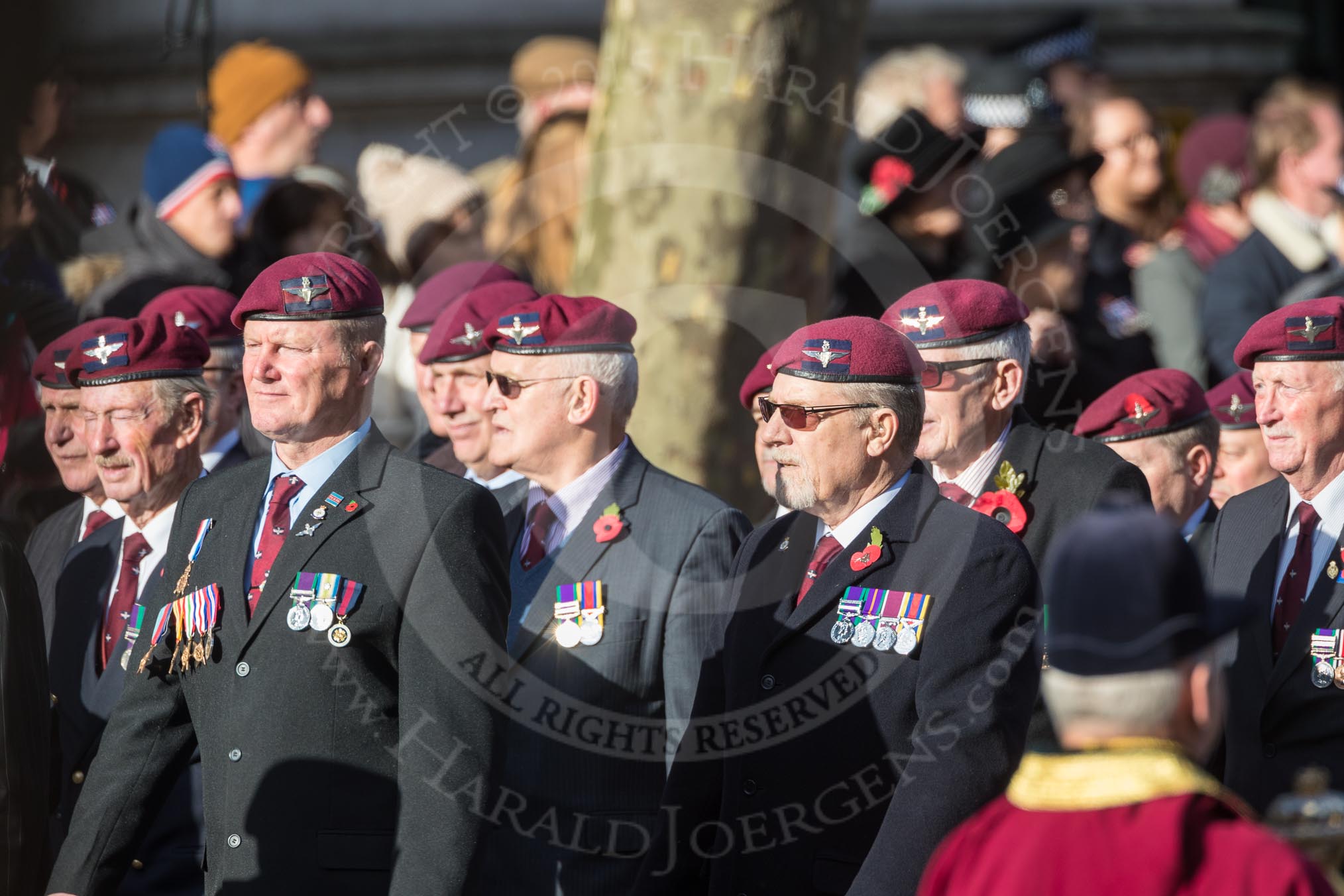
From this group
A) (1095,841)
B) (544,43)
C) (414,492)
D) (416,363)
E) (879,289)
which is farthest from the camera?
(544,43)

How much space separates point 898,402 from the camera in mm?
4793

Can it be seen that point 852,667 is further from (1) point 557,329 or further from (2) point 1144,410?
(2) point 1144,410

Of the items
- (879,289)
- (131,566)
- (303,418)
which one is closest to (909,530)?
(303,418)

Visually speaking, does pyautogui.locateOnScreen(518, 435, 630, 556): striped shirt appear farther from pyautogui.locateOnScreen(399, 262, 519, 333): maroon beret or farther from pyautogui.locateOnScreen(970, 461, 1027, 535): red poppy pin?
pyautogui.locateOnScreen(399, 262, 519, 333): maroon beret

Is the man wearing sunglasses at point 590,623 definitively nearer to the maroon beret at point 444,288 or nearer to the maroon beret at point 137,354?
the maroon beret at point 137,354

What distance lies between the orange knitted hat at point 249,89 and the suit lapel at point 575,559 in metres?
4.83

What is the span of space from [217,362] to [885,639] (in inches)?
114

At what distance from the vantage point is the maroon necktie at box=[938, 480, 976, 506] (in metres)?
5.46

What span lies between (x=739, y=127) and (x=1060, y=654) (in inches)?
219

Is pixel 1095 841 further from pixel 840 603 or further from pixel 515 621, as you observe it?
pixel 515 621

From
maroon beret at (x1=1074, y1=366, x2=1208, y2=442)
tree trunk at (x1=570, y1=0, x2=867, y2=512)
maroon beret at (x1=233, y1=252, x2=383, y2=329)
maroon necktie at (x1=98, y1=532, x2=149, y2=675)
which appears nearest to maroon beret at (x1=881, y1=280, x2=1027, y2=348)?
maroon beret at (x1=1074, y1=366, x2=1208, y2=442)

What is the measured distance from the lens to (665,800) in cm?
482

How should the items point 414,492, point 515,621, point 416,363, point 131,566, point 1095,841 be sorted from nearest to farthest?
1. point 1095,841
2. point 414,492
3. point 515,621
4. point 131,566
5. point 416,363

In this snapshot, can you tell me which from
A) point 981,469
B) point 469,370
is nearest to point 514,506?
point 469,370
